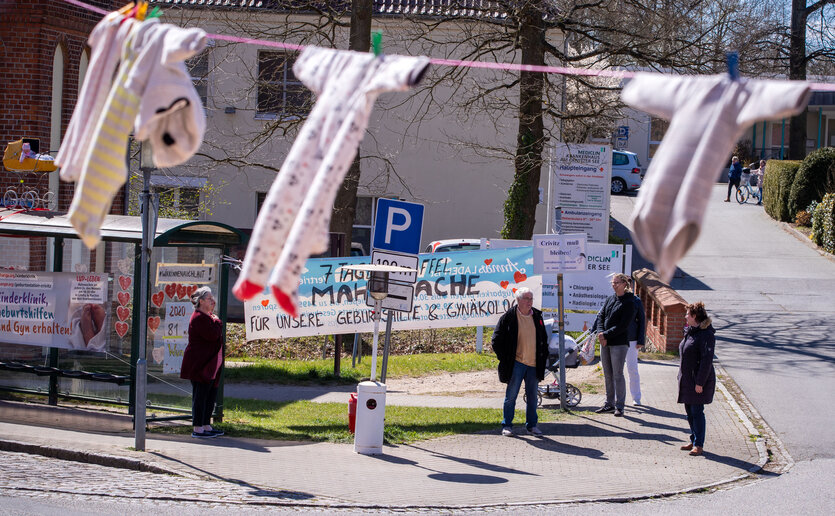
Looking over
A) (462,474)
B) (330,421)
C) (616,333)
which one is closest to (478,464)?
(462,474)

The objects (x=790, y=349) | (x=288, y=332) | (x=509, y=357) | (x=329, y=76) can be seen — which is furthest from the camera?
(x=790, y=349)

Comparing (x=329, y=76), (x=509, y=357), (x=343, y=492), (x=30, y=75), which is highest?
(x=30, y=75)

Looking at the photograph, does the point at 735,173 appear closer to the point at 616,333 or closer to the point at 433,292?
the point at 433,292

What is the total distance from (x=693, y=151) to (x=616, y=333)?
30.6 feet

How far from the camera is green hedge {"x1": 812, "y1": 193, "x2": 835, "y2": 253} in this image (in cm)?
2662

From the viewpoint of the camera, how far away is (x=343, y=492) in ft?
30.2

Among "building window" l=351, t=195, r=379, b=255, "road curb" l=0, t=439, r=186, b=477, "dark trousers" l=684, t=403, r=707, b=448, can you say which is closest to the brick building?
"road curb" l=0, t=439, r=186, b=477

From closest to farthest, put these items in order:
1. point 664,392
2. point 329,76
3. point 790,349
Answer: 1. point 329,76
2. point 664,392
3. point 790,349

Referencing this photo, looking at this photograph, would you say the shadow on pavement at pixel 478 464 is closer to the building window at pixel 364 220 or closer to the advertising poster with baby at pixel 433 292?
the advertising poster with baby at pixel 433 292

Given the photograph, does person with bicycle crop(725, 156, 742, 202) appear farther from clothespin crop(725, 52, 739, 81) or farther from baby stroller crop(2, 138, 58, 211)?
clothespin crop(725, 52, 739, 81)

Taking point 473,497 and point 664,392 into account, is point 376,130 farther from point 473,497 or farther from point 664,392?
point 473,497

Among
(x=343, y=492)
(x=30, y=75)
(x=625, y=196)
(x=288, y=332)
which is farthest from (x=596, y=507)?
(x=625, y=196)

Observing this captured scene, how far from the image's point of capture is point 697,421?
10766 millimetres

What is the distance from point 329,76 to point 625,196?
3751 centimetres
